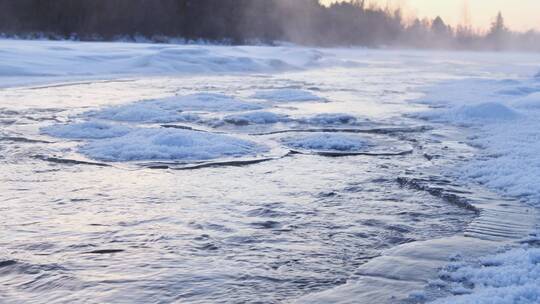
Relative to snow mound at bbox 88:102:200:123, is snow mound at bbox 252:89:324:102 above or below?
below

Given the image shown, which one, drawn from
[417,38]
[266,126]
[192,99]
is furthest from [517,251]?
[417,38]

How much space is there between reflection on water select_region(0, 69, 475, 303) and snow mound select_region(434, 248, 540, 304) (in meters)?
0.44

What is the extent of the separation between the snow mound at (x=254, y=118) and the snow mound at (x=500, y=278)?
15.9 ft

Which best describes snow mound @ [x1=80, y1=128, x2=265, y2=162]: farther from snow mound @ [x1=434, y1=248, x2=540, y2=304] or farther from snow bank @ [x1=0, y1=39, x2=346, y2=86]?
snow bank @ [x1=0, y1=39, x2=346, y2=86]

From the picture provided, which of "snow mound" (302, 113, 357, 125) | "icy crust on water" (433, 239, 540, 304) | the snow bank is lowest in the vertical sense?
"snow mound" (302, 113, 357, 125)

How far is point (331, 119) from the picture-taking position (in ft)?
25.6

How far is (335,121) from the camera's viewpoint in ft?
25.4

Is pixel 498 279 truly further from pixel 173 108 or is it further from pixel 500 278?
pixel 173 108

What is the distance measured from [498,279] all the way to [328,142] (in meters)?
3.51

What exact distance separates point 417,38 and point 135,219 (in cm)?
7834

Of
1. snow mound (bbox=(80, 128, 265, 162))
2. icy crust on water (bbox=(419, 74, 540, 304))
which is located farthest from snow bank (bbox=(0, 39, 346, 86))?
icy crust on water (bbox=(419, 74, 540, 304))

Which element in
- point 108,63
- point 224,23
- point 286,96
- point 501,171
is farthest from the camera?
point 224,23

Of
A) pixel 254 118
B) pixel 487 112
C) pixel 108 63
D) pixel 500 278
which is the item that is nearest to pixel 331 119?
pixel 254 118

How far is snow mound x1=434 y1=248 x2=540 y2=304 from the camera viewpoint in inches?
92.0
